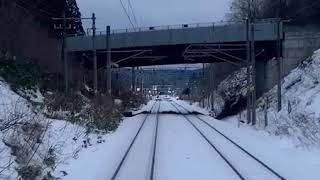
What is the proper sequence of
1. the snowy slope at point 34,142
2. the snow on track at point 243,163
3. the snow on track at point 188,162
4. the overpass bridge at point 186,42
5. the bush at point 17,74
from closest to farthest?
the snowy slope at point 34,142, the snow on track at point 243,163, the snow on track at point 188,162, the bush at point 17,74, the overpass bridge at point 186,42

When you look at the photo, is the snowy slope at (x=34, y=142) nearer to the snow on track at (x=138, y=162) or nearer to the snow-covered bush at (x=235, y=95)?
the snow on track at (x=138, y=162)

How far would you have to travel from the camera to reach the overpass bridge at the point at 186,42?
59.1 meters

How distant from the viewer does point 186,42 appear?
61.3 meters

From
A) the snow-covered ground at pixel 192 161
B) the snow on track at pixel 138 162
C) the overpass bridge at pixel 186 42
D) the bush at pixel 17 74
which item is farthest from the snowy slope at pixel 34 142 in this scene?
the overpass bridge at pixel 186 42

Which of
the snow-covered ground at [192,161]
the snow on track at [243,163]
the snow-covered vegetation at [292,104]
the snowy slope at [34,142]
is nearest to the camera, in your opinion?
the snowy slope at [34,142]

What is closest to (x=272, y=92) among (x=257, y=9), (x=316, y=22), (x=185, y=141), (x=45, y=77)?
(x=316, y=22)

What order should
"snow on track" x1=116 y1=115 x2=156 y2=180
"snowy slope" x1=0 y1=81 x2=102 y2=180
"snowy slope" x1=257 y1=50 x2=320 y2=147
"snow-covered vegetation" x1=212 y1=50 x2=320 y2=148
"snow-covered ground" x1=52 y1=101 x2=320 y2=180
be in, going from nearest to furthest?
"snowy slope" x1=0 y1=81 x2=102 y2=180
"snow on track" x1=116 y1=115 x2=156 y2=180
"snow-covered ground" x1=52 y1=101 x2=320 y2=180
"snowy slope" x1=257 y1=50 x2=320 y2=147
"snow-covered vegetation" x1=212 y1=50 x2=320 y2=148

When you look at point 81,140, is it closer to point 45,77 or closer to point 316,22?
point 45,77

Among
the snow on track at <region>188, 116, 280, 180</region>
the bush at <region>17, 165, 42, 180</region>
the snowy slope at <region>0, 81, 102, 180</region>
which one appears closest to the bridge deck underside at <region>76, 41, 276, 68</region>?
the snow on track at <region>188, 116, 280, 180</region>

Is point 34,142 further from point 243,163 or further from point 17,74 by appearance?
point 17,74

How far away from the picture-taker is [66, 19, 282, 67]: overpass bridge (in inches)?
2328

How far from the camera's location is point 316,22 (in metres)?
58.8

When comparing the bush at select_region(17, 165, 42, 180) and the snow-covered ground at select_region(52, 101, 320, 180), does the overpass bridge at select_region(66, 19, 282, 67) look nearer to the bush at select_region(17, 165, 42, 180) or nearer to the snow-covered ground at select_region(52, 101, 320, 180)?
the snow-covered ground at select_region(52, 101, 320, 180)

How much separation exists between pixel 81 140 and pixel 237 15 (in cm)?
8369
